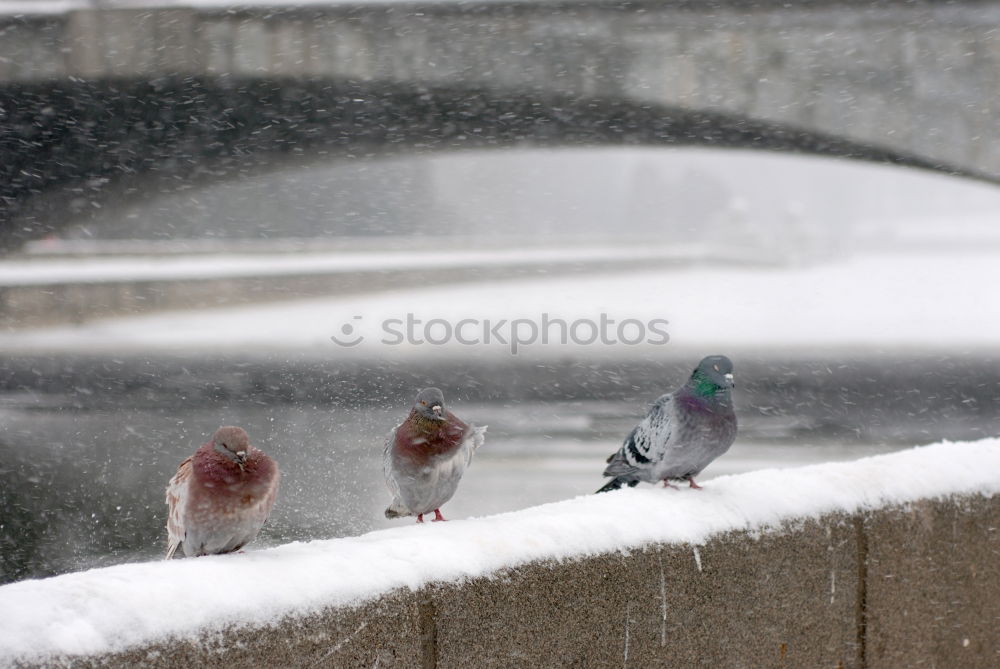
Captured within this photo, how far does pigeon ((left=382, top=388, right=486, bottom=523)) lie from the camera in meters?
3.38

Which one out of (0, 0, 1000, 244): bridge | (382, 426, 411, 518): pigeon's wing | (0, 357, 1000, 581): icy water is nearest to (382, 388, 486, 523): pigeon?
(382, 426, 411, 518): pigeon's wing

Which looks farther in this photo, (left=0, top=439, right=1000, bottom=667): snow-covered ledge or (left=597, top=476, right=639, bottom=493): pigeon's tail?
(left=597, top=476, right=639, bottom=493): pigeon's tail

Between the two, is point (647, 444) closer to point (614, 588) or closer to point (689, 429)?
point (689, 429)

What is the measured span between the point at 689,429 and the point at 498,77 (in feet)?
49.0

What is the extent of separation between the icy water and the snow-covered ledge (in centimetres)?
406

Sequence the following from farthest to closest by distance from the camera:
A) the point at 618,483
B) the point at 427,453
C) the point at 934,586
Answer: the point at 618,483 → the point at 427,453 → the point at 934,586

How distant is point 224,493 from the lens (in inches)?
107

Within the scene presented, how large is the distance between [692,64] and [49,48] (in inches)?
447

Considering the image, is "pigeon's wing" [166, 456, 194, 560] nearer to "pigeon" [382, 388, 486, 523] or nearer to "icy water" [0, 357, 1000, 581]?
"pigeon" [382, 388, 486, 523]

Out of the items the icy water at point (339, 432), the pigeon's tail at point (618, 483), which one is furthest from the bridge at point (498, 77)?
the pigeon's tail at point (618, 483)

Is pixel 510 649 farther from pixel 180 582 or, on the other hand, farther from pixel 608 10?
pixel 608 10

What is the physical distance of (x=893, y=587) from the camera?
3.17 meters

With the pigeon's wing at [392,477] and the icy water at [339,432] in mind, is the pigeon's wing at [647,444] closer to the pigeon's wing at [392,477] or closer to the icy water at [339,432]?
the pigeon's wing at [392,477]

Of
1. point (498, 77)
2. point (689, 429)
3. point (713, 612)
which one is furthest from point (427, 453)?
point (498, 77)
